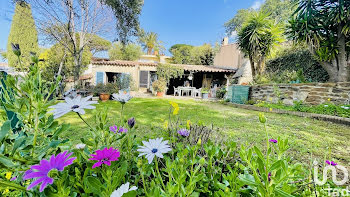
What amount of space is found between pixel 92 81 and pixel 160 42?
17744mm

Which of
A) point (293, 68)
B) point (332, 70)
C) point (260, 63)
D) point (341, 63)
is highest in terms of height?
point (260, 63)

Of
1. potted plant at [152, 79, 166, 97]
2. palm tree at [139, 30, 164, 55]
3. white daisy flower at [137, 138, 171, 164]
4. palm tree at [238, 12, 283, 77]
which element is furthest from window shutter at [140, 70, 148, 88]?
palm tree at [139, 30, 164, 55]

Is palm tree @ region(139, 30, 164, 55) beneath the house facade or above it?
above

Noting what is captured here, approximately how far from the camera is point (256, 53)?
27.8 feet

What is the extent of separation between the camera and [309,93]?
559 cm

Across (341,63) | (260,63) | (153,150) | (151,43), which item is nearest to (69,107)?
(153,150)

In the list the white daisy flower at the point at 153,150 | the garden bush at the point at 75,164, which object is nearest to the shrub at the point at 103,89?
the garden bush at the point at 75,164

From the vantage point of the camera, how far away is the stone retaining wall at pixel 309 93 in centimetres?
500

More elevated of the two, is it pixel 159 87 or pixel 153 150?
pixel 159 87

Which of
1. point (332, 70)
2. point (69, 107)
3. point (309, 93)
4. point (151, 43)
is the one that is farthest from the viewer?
point (151, 43)

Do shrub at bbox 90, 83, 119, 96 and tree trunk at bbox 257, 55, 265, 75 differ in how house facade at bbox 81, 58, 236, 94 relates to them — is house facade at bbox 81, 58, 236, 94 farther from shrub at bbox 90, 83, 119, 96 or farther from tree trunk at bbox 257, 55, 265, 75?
shrub at bbox 90, 83, 119, 96

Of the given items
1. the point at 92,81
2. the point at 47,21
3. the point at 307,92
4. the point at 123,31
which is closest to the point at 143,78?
the point at 92,81

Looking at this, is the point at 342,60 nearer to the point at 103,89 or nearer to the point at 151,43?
the point at 103,89

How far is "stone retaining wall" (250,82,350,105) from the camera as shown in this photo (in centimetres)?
500
